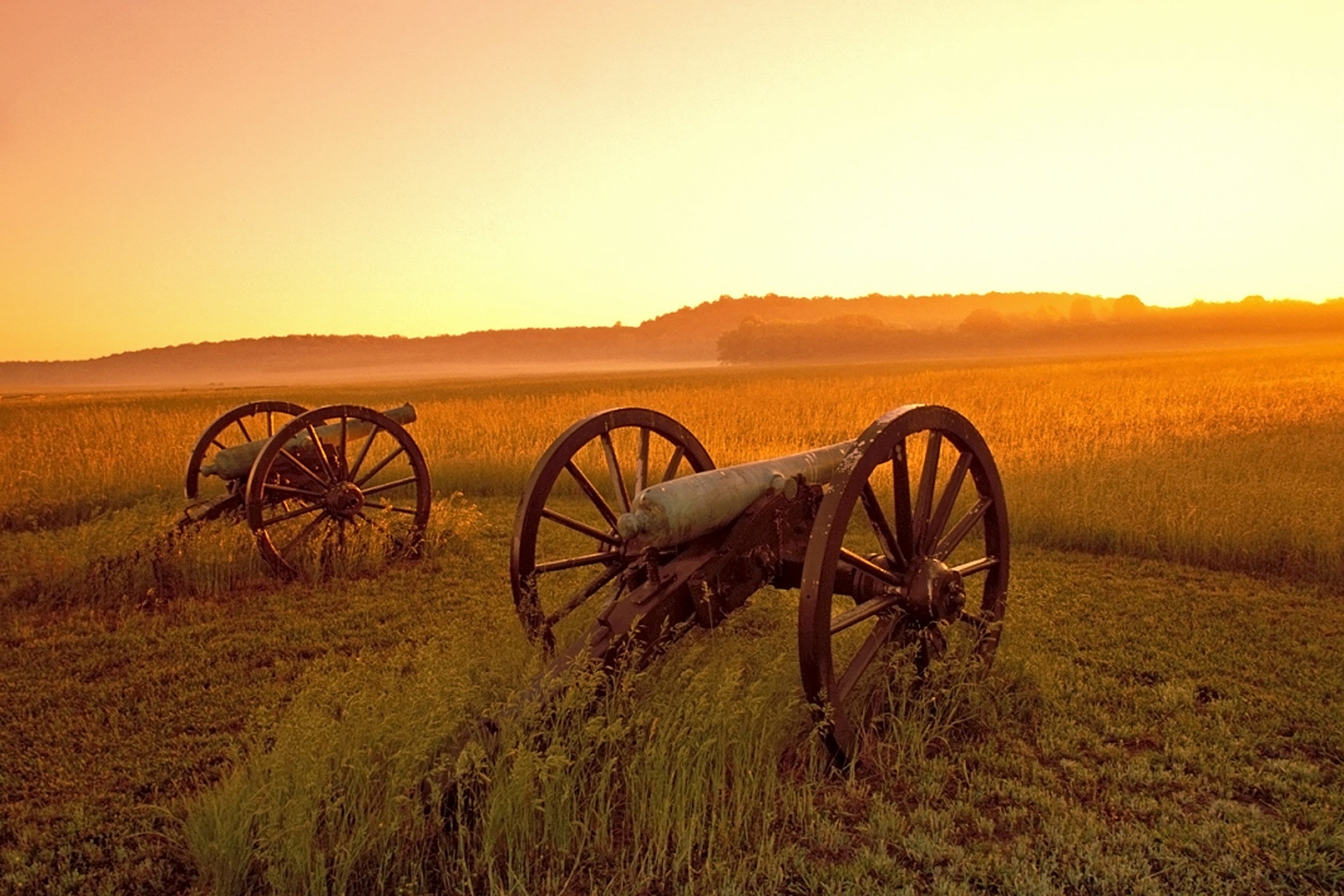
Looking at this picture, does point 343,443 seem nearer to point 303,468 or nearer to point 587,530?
point 303,468

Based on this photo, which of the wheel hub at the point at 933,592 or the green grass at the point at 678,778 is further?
the wheel hub at the point at 933,592

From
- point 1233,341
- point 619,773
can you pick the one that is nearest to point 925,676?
point 619,773

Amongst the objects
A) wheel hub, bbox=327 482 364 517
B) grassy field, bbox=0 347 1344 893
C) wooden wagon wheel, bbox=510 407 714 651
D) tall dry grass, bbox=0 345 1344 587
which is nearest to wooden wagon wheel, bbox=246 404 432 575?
wheel hub, bbox=327 482 364 517

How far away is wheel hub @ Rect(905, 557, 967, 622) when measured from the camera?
3.97 metres

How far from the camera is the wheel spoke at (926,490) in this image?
13.0ft

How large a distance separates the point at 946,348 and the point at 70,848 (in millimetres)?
87422

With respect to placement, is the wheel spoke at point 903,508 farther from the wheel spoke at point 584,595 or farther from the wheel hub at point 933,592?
the wheel spoke at point 584,595

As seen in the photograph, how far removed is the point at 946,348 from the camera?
85.0 meters

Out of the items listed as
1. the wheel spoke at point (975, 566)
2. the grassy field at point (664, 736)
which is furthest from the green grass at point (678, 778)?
the wheel spoke at point (975, 566)

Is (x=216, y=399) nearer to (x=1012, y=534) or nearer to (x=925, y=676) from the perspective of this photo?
(x=1012, y=534)

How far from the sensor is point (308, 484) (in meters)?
7.11

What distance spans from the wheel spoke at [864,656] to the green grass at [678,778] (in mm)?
301

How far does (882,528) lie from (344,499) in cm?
491

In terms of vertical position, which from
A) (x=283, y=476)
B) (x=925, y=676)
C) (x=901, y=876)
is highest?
(x=283, y=476)
